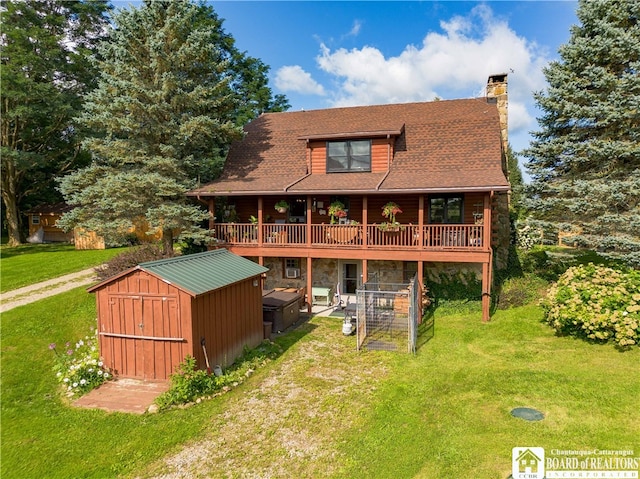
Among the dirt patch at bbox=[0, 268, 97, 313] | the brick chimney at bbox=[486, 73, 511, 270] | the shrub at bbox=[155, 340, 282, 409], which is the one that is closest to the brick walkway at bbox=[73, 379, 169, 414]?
the shrub at bbox=[155, 340, 282, 409]

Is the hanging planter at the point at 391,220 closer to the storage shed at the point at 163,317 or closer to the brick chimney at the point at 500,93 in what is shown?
the storage shed at the point at 163,317

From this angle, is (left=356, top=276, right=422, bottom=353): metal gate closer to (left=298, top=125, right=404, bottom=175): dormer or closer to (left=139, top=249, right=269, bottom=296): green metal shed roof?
(left=139, top=249, right=269, bottom=296): green metal shed roof

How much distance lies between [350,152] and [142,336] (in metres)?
11.3

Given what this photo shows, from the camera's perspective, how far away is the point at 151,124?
15.9 metres

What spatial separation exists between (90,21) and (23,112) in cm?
884

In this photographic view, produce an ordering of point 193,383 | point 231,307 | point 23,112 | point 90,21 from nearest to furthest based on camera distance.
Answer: point 193,383 → point 231,307 → point 23,112 → point 90,21

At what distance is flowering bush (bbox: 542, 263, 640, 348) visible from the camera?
32.7 feet

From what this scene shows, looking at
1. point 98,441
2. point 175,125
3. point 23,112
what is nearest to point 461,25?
point 175,125

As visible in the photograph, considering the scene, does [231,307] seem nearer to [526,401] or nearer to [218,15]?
[526,401]

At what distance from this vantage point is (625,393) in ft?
25.3

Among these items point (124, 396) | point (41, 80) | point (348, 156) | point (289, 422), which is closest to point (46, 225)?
point (41, 80)

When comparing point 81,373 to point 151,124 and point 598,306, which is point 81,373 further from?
point 598,306

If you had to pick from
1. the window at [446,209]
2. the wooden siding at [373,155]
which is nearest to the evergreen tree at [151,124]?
the wooden siding at [373,155]

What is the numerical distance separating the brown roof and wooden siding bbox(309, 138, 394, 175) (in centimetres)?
39
